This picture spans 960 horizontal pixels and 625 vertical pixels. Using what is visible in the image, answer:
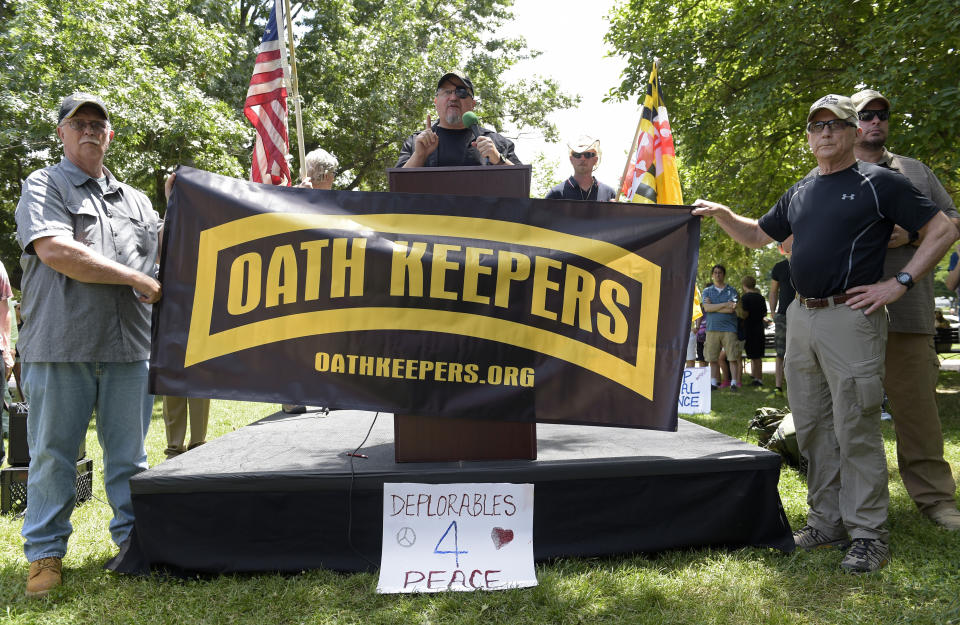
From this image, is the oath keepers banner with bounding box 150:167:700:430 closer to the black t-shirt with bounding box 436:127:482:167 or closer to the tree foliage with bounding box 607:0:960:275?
the black t-shirt with bounding box 436:127:482:167

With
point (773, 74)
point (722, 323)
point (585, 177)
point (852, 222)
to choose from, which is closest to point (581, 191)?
point (585, 177)

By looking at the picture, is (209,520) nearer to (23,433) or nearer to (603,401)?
(603,401)

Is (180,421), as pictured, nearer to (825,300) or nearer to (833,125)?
(825,300)

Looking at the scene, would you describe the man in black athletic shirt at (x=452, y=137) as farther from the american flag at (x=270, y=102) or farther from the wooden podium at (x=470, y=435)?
the american flag at (x=270, y=102)

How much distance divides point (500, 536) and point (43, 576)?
1.87 m

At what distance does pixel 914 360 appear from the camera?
3459mm

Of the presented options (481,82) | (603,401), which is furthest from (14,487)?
(481,82)

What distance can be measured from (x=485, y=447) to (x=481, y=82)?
53.2 feet

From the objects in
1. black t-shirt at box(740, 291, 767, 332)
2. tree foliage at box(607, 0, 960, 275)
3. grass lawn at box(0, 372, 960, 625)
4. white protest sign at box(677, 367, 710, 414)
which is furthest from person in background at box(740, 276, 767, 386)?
grass lawn at box(0, 372, 960, 625)

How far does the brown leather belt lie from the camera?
2922mm

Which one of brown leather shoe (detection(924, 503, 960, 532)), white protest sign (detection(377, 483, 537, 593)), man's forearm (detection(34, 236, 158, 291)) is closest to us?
man's forearm (detection(34, 236, 158, 291))

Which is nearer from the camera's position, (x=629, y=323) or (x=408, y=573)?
(x=408, y=573)

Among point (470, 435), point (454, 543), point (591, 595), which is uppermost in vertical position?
point (470, 435)

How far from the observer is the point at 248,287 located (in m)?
2.94
